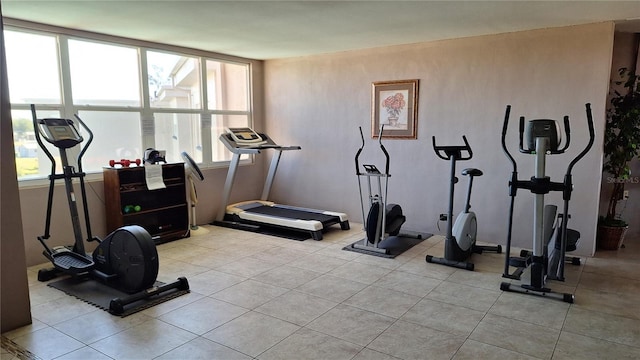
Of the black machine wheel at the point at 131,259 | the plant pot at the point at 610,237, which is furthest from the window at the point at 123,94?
the plant pot at the point at 610,237

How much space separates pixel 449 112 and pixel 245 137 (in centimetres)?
293

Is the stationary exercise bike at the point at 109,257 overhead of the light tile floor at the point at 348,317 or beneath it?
overhead

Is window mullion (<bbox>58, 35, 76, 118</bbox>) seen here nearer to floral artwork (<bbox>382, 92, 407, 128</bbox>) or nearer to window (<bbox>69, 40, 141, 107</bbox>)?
window (<bbox>69, 40, 141, 107</bbox>)

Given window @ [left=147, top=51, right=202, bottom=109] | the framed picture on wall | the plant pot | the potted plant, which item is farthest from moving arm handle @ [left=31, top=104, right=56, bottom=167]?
the plant pot

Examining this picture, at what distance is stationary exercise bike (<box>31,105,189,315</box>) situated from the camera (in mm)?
3555

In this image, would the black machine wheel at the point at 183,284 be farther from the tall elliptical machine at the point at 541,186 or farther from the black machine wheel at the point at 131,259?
the tall elliptical machine at the point at 541,186

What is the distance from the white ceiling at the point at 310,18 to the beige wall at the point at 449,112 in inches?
11.6

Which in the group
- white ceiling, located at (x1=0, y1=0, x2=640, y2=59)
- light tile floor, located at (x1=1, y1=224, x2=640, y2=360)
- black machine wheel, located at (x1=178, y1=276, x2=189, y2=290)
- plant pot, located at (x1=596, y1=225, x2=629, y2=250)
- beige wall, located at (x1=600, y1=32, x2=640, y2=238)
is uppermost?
white ceiling, located at (x1=0, y1=0, x2=640, y2=59)

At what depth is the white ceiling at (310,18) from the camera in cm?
380

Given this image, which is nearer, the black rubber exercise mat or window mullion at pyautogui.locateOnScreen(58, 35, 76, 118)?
the black rubber exercise mat

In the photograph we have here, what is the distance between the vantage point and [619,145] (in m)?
4.93

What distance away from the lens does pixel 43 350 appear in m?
2.79

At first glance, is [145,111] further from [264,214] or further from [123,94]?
[264,214]

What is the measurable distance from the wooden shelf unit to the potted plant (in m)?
5.42
